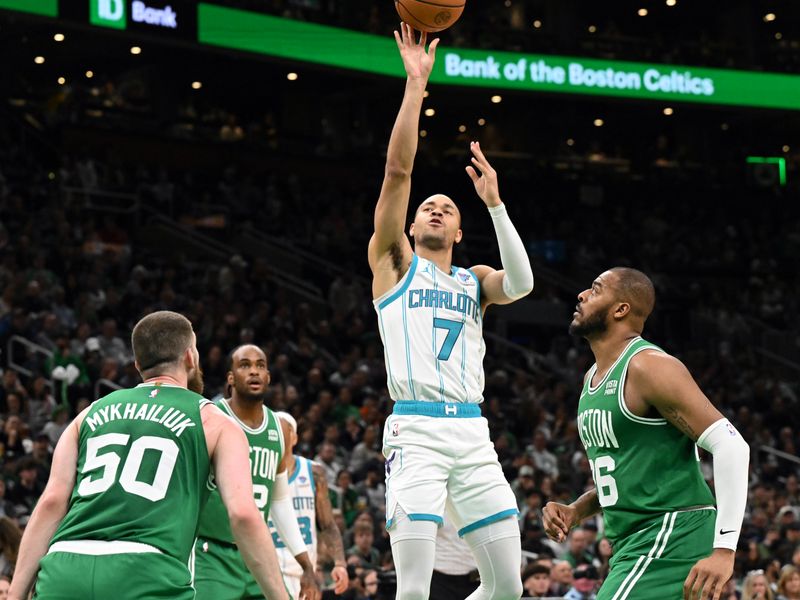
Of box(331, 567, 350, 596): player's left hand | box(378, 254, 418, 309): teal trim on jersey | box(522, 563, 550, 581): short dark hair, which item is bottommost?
box(522, 563, 550, 581): short dark hair

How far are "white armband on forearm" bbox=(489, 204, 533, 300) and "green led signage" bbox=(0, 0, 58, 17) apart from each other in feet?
51.8

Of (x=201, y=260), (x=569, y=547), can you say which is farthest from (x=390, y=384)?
(x=201, y=260)

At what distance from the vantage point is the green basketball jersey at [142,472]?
4660mm

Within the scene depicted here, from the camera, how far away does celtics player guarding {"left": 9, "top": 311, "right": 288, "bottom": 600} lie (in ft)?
15.1

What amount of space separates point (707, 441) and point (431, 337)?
69.9 inches

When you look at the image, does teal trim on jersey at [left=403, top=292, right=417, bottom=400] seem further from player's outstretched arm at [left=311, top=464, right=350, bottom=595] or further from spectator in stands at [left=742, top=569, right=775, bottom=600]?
spectator in stands at [left=742, top=569, right=775, bottom=600]

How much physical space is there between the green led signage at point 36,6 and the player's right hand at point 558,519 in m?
16.9

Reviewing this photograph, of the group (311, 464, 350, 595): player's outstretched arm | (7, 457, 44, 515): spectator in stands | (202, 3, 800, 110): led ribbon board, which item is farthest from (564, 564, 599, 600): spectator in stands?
(202, 3, 800, 110): led ribbon board

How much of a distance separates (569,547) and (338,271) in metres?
11.8

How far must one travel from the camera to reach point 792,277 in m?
30.9

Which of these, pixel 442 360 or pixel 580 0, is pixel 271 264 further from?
pixel 442 360

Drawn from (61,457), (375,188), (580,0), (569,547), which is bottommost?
(569,547)

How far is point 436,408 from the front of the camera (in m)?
6.38

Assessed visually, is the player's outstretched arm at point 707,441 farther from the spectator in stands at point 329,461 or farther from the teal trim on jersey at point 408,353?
the spectator in stands at point 329,461
